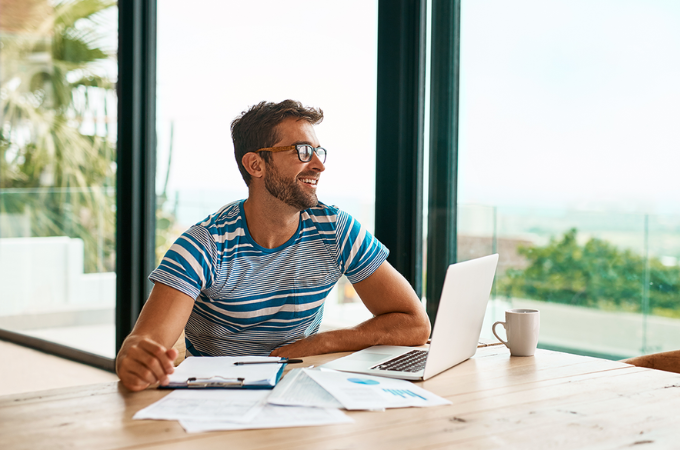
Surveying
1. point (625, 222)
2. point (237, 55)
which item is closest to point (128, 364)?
point (625, 222)

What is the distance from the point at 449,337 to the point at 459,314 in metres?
0.06

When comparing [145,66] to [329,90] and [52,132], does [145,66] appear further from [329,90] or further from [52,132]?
[329,90]

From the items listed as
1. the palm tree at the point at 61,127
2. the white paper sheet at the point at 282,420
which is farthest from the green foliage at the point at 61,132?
the white paper sheet at the point at 282,420

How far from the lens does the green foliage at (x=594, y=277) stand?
6.10 feet

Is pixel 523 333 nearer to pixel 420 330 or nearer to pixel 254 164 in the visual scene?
pixel 420 330

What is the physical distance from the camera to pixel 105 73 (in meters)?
3.67

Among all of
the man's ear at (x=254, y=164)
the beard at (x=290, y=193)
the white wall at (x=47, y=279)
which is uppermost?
the man's ear at (x=254, y=164)

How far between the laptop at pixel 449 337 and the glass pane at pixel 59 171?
2636 mm

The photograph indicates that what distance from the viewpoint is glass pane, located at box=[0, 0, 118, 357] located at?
372 centimetres

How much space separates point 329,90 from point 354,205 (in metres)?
0.52

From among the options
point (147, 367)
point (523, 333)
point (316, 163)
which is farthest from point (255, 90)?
point (147, 367)

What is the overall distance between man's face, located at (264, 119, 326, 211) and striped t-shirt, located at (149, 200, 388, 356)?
0.08 meters

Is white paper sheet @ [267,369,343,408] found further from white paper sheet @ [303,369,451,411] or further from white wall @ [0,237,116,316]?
white wall @ [0,237,116,316]

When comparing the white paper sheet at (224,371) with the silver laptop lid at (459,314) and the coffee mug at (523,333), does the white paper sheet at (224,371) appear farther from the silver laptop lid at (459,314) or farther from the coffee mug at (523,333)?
the coffee mug at (523,333)
